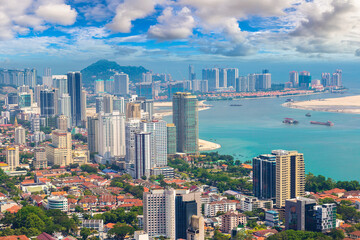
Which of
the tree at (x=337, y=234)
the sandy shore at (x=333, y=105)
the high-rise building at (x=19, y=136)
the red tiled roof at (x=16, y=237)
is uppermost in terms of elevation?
the sandy shore at (x=333, y=105)

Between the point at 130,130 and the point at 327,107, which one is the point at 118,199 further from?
the point at 327,107

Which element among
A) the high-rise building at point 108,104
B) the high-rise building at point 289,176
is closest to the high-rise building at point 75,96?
the high-rise building at point 108,104

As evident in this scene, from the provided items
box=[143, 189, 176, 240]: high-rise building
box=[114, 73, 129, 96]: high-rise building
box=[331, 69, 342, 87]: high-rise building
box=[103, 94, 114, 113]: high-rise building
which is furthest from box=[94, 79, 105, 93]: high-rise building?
box=[143, 189, 176, 240]: high-rise building

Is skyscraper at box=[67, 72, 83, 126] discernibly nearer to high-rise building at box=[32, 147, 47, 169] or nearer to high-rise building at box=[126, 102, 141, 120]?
high-rise building at box=[126, 102, 141, 120]

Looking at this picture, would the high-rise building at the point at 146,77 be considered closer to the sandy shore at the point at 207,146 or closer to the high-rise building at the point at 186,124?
the sandy shore at the point at 207,146

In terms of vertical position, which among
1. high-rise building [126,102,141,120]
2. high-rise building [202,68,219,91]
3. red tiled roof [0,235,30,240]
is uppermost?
high-rise building [202,68,219,91]
